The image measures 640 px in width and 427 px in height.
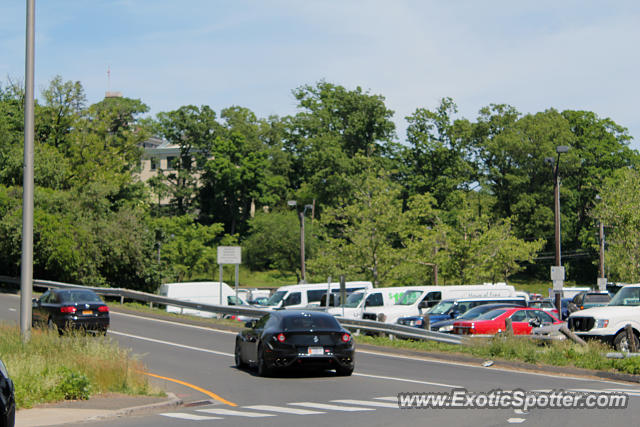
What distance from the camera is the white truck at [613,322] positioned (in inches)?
804

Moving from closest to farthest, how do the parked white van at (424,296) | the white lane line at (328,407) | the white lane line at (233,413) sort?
the white lane line at (233,413) → the white lane line at (328,407) → the parked white van at (424,296)

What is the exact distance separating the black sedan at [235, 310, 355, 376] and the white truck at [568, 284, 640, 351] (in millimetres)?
7330

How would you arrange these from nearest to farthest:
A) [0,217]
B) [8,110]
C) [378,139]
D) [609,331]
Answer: [609,331] → [0,217] → [8,110] → [378,139]

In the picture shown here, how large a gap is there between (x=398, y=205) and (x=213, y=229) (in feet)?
85.0

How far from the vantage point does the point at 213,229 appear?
2987 inches

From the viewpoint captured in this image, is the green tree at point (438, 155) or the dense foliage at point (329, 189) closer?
the dense foliage at point (329, 189)

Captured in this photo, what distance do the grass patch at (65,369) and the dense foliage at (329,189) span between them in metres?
34.3

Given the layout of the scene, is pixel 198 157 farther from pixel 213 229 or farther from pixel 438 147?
pixel 438 147

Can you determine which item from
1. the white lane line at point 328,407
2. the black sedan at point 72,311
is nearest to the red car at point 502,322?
the black sedan at point 72,311

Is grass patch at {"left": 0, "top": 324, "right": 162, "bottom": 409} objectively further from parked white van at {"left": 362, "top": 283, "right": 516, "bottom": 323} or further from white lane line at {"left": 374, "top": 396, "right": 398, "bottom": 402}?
parked white van at {"left": 362, "top": 283, "right": 516, "bottom": 323}

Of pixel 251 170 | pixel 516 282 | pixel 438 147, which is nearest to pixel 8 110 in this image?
pixel 251 170

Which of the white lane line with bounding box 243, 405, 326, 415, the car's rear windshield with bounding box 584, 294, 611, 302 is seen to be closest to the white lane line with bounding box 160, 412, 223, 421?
the white lane line with bounding box 243, 405, 326, 415

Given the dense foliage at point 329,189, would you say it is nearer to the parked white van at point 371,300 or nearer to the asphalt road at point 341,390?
the parked white van at point 371,300

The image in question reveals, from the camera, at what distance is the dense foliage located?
52.4 m
